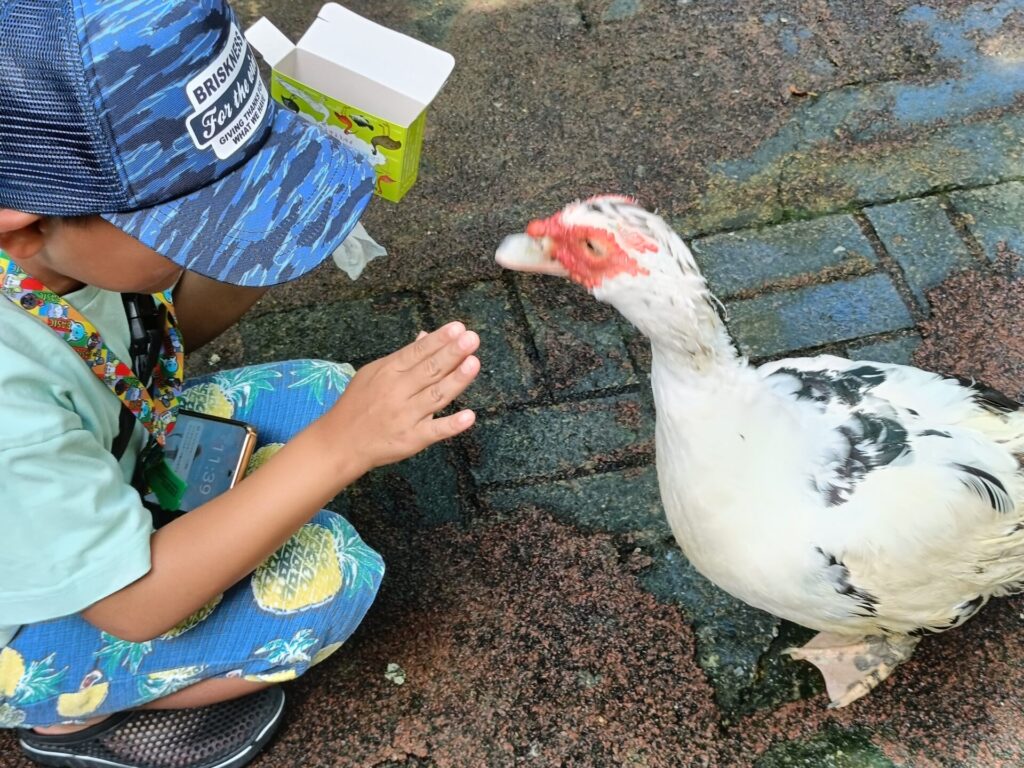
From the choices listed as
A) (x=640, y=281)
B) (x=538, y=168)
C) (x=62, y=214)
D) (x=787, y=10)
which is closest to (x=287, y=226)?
(x=62, y=214)

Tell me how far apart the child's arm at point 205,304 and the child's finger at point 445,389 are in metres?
0.74

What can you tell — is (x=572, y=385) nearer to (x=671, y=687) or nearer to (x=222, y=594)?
(x=671, y=687)

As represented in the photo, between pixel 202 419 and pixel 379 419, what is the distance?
2.17 ft

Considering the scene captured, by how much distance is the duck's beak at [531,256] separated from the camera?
1.52 m

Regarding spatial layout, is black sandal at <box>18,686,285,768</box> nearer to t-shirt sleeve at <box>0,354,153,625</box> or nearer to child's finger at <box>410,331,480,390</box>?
t-shirt sleeve at <box>0,354,153,625</box>

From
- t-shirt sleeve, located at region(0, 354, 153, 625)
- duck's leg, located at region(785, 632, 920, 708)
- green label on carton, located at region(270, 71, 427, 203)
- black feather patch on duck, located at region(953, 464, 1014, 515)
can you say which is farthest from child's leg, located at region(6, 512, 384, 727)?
black feather patch on duck, located at region(953, 464, 1014, 515)

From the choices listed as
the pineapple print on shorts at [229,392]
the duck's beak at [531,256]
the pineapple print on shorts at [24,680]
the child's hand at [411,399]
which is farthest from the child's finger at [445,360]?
the pineapple print on shorts at [24,680]

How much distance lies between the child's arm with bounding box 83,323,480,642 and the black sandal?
1.38 ft

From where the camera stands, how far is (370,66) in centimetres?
202

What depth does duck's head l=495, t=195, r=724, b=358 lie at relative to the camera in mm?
Result: 1410

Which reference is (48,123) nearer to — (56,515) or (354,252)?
(56,515)

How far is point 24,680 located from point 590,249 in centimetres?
121

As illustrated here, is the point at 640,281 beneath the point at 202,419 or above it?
above

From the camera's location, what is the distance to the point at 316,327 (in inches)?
99.1
